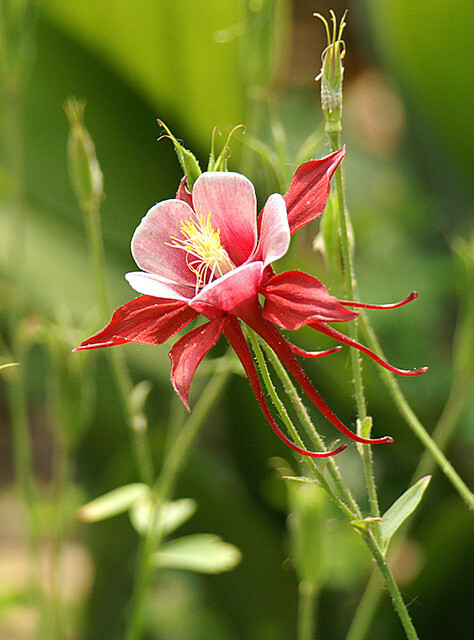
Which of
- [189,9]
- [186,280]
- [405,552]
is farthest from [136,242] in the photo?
[405,552]

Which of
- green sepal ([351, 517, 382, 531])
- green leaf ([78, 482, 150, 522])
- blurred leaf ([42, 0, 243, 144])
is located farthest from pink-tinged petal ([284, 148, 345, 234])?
blurred leaf ([42, 0, 243, 144])

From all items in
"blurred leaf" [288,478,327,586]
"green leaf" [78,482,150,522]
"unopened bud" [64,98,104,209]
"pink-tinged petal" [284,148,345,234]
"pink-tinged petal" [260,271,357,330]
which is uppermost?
"unopened bud" [64,98,104,209]

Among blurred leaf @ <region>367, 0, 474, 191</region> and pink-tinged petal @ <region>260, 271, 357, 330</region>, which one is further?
blurred leaf @ <region>367, 0, 474, 191</region>

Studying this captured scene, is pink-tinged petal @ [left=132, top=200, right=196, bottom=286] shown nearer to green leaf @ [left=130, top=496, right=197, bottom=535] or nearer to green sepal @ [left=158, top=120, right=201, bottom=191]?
green sepal @ [left=158, top=120, right=201, bottom=191]

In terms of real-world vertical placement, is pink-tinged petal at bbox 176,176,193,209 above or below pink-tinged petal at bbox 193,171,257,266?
above

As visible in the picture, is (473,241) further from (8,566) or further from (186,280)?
(8,566)

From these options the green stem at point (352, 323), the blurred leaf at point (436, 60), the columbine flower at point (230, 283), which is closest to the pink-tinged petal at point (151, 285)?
the columbine flower at point (230, 283)

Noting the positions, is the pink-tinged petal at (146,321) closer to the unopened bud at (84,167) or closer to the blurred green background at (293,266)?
the unopened bud at (84,167)

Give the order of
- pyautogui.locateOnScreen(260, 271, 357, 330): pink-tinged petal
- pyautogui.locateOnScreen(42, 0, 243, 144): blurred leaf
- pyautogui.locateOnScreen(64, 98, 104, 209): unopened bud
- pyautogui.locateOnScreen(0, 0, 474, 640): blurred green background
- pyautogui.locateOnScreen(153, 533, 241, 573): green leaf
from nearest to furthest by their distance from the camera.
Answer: pyautogui.locateOnScreen(260, 271, 357, 330): pink-tinged petal, pyautogui.locateOnScreen(64, 98, 104, 209): unopened bud, pyautogui.locateOnScreen(153, 533, 241, 573): green leaf, pyautogui.locateOnScreen(0, 0, 474, 640): blurred green background, pyautogui.locateOnScreen(42, 0, 243, 144): blurred leaf
